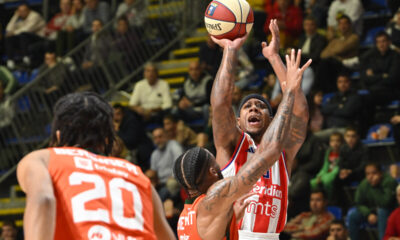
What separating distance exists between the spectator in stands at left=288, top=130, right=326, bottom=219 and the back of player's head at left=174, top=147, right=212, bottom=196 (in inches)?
232

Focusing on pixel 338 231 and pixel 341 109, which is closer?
pixel 338 231

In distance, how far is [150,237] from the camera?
3.62 m

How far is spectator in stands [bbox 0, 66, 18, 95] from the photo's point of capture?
49.1 feet

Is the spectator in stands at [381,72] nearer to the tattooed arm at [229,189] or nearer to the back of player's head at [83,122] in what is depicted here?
the tattooed arm at [229,189]

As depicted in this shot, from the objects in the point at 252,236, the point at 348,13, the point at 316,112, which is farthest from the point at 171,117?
the point at 252,236

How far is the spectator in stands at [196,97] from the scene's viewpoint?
13086mm

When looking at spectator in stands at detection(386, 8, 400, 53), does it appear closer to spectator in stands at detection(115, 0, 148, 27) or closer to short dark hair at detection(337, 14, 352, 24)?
short dark hair at detection(337, 14, 352, 24)

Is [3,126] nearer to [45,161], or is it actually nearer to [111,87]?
[111,87]

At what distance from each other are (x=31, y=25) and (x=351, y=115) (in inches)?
317

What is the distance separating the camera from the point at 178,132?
12.5m

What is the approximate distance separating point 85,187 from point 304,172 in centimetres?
762

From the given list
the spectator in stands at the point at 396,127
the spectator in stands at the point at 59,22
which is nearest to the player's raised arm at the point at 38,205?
the spectator in stands at the point at 396,127

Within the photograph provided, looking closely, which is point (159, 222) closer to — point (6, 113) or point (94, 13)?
point (6, 113)

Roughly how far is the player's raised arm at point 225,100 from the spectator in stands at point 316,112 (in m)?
5.72
